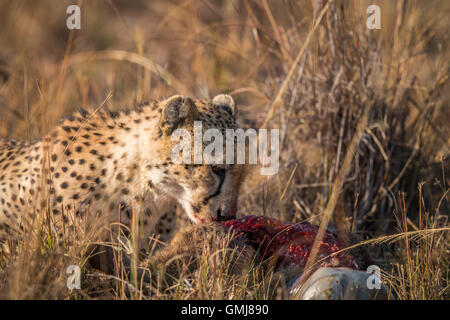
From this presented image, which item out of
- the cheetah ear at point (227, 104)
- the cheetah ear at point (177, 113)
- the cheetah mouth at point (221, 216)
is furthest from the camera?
the cheetah ear at point (227, 104)

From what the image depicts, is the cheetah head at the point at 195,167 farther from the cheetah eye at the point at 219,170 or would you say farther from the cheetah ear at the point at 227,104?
the cheetah ear at the point at 227,104

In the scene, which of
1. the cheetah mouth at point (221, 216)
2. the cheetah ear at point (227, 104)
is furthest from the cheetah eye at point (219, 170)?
the cheetah ear at point (227, 104)

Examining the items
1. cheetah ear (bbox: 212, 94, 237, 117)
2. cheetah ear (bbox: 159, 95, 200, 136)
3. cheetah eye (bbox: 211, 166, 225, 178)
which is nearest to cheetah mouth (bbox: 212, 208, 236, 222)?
cheetah eye (bbox: 211, 166, 225, 178)

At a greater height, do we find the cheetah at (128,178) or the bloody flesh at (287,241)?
the cheetah at (128,178)

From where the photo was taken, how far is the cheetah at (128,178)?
2.58m

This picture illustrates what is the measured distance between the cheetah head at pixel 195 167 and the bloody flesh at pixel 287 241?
0.12 meters

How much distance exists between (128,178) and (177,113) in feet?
1.25

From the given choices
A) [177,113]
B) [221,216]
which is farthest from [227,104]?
[221,216]

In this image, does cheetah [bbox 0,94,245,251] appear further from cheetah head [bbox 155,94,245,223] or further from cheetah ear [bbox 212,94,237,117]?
cheetah ear [bbox 212,94,237,117]

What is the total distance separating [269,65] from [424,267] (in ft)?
6.18

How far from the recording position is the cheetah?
2.58m

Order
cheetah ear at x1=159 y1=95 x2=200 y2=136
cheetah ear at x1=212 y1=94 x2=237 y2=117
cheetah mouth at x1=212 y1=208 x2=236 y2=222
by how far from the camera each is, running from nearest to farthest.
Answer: cheetah ear at x1=159 y1=95 x2=200 y2=136 → cheetah mouth at x1=212 y1=208 x2=236 y2=222 → cheetah ear at x1=212 y1=94 x2=237 y2=117

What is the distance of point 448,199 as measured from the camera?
11.1 feet

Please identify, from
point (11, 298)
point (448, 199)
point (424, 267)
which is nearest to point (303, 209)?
point (448, 199)
